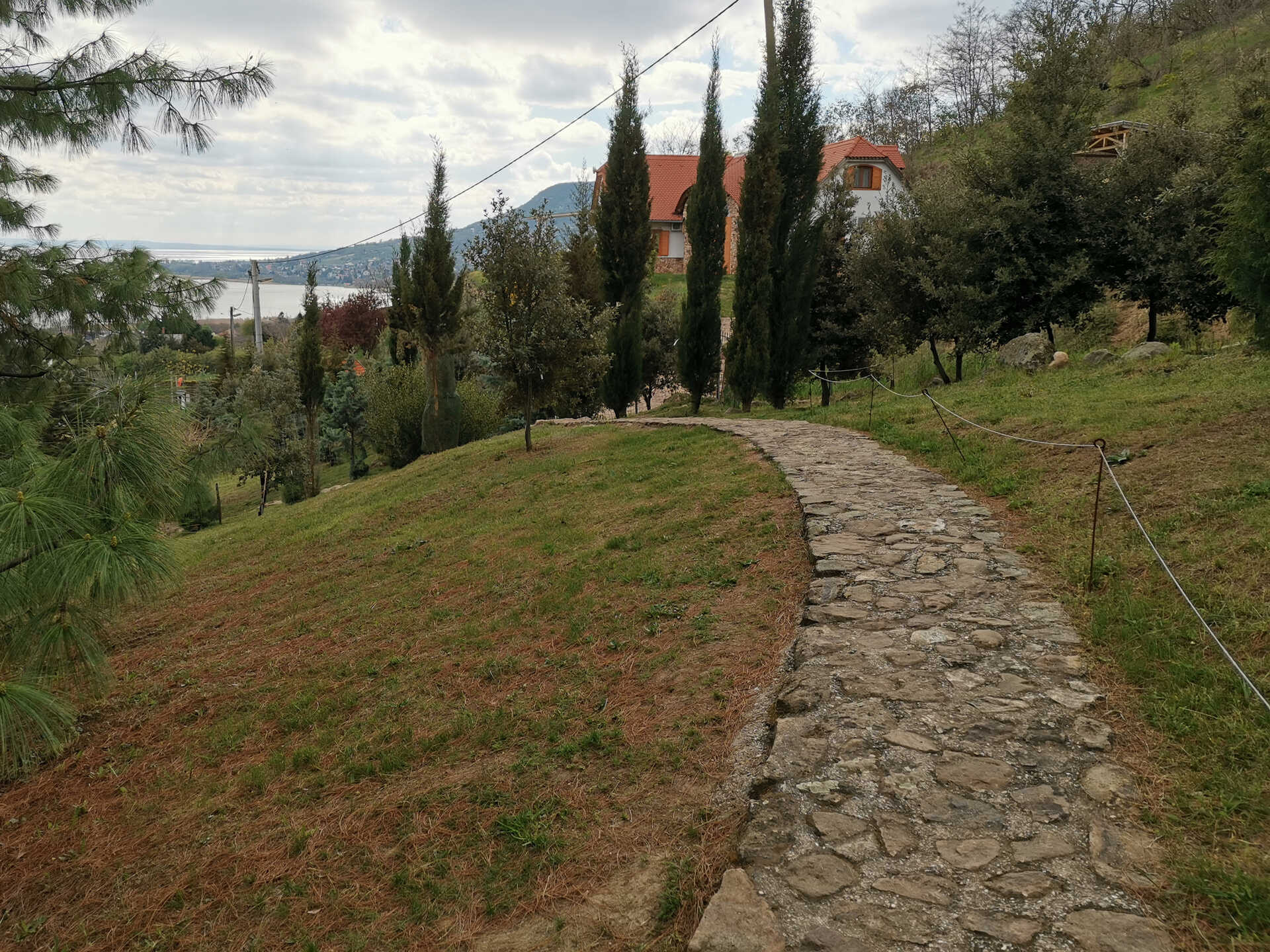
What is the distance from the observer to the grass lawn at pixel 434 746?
3400 mm

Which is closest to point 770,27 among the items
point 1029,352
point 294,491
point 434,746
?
point 1029,352

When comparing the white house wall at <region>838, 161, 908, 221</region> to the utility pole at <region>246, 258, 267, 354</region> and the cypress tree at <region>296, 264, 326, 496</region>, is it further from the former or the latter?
the utility pole at <region>246, 258, 267, 354</region>

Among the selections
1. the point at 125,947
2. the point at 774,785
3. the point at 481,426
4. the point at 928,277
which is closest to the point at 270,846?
the point at 125,947

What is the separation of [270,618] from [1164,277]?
14.2 metres

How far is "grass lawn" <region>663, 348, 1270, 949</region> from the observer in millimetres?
2799

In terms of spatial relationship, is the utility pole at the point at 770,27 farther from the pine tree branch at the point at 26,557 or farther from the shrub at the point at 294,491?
the shrub at the point at 294,491

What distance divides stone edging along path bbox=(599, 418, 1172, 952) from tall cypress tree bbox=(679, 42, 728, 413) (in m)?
12.4

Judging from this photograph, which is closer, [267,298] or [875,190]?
[875,190]

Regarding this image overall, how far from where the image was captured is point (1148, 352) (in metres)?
11.8

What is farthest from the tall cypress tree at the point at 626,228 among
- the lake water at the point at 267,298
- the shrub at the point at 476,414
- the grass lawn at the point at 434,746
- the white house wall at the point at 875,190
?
the white house wall at the point at 875,190

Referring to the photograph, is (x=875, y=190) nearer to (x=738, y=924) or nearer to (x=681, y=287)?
(x=681, y=287)

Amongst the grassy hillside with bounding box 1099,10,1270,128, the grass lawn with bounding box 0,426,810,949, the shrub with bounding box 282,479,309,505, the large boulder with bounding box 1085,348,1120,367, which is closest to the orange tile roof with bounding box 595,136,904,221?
the grassy hillside with bounding box 1099,10,1270,128

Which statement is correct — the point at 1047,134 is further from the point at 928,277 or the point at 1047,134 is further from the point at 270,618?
the point at 270,618

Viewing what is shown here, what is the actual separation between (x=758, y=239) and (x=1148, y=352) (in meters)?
7.12
